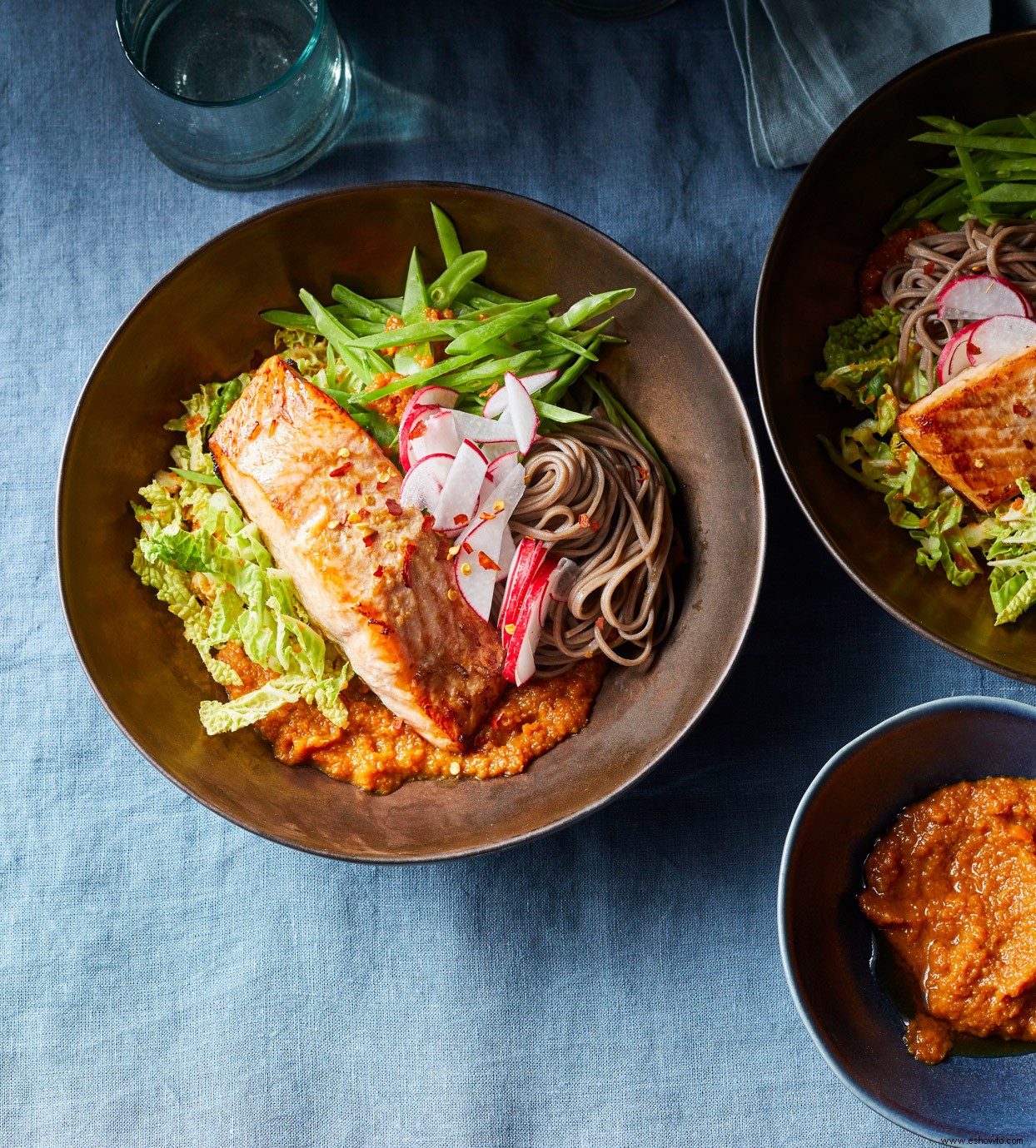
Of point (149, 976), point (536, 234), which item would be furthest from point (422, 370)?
point (149, 976)

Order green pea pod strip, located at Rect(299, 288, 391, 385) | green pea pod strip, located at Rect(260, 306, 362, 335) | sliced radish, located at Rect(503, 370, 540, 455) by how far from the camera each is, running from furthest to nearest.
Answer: green pea pod strip, located at Rect(260, 306, 362, 335)
green pea pod strip, located at Rect(299, 288, 391, 385)
sliced radish, located at Rect(503, 370, 540, 455)

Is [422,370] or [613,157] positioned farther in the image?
[613,157]

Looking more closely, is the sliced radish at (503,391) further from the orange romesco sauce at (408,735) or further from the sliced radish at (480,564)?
the orange romesco sauce at (408,735)

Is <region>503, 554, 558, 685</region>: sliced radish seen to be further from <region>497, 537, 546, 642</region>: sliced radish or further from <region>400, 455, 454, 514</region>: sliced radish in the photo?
<region>400, 455, 454, 514</region>: sliced radish

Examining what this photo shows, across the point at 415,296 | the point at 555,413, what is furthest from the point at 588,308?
the point at 415,296

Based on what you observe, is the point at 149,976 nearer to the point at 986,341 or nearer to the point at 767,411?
the point at 767,411

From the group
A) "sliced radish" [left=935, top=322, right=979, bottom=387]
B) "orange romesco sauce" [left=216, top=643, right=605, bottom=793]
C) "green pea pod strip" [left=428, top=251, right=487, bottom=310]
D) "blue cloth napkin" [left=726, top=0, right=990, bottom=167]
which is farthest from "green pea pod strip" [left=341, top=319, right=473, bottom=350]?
"sliced radish" [left=935, top=322, right=979, bottom=387]
